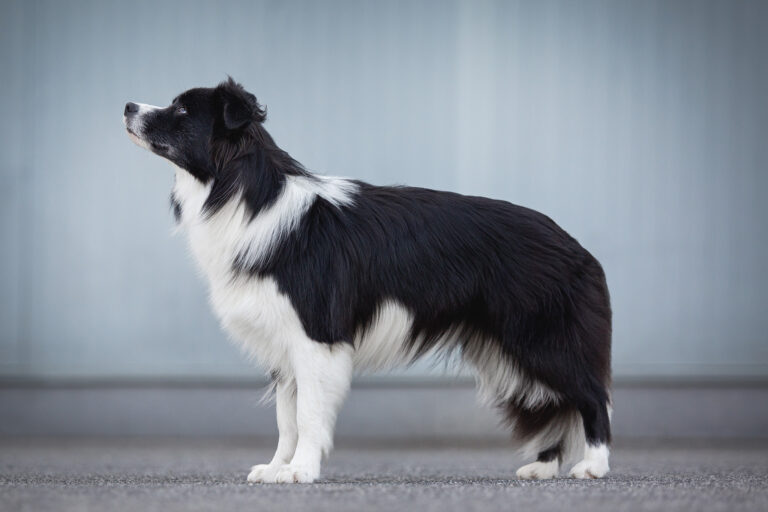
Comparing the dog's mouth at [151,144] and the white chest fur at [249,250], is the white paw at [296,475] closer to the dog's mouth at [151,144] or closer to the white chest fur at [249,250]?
the white chest fur at [249,250]

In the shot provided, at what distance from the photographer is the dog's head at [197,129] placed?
4266mm

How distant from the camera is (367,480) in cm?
433

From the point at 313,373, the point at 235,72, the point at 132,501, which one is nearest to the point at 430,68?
the point at 235,72

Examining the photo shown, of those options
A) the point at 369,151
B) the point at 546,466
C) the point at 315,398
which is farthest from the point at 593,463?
the point at 369,151

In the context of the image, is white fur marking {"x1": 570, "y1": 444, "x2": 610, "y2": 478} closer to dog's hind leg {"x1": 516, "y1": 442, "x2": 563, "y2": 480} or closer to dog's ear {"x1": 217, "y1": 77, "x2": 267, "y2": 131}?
dog's hind leg {"x1": 516, "y1": 442, "x2": 563, "y2": 480}

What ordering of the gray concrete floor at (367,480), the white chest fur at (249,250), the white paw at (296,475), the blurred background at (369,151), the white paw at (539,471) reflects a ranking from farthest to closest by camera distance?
the blurred background at (369,151) < the white paw at (539,471) < the white chest fur at (249,250) < the white paw at (296,475) < the gray concrete floor at (367,480)

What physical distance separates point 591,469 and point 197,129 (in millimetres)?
2156

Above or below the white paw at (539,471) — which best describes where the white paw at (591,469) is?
above

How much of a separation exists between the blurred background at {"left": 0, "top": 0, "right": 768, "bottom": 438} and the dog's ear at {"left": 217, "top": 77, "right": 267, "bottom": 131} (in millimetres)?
2509

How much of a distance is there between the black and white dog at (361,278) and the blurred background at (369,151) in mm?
2295

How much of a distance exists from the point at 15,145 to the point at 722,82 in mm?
4703

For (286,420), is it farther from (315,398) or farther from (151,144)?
(151,144)

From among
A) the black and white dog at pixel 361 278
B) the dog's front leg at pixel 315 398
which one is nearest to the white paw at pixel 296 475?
the dog's front leg at pixel 315 398

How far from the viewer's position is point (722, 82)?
6812 millimetres
